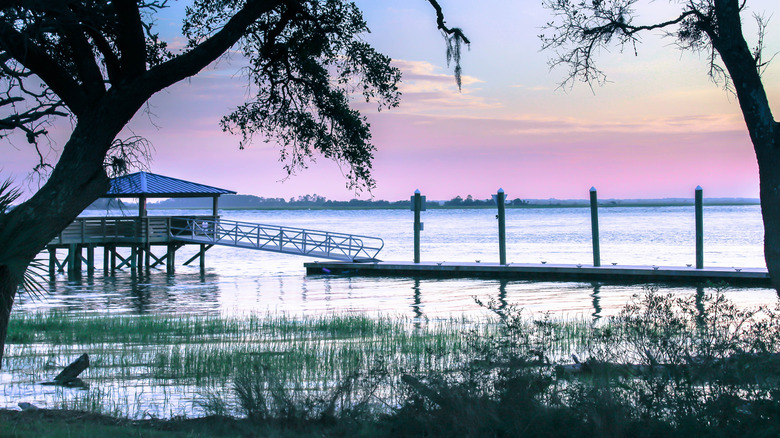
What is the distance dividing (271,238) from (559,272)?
42.6 feet

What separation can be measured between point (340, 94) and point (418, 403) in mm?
5678

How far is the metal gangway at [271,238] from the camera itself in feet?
98.1

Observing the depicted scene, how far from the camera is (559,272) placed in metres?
23.4

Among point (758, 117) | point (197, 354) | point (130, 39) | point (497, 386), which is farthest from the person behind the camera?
point (197, 354)

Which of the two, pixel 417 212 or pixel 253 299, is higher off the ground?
pixel 417 212

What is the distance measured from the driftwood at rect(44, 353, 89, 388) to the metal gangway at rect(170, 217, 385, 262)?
20.5m

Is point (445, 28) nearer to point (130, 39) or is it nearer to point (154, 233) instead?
point (130, 39)

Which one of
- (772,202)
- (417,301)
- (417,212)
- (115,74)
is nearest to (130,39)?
(115,74)

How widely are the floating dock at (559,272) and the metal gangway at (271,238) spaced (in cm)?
99

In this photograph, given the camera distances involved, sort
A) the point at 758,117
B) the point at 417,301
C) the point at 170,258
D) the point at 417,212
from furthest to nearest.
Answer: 1. the point at 170,258
2. the point at 417,212
3. the point at 417,301
4. the point at 758,117

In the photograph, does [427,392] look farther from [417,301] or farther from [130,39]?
[417,301]

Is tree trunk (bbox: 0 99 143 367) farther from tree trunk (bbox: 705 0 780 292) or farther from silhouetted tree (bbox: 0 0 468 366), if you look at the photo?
tree trunk (bbox: 705 0 780 292)

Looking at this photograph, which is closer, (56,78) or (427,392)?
(427,392)

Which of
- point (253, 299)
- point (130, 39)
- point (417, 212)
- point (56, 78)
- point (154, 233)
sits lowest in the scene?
point (253, 299)
